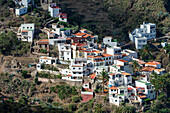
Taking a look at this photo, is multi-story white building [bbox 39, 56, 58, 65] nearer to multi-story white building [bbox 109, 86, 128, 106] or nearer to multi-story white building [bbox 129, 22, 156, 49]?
multi-story white building [bbox 109, 86, 128, 106]

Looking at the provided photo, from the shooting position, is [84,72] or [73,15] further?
[73,15]

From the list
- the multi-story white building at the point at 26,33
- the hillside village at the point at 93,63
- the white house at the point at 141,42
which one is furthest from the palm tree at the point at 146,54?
the multi-story white building at the point at 26,33

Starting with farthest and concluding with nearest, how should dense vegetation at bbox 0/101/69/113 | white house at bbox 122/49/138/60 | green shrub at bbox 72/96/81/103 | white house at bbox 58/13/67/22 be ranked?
white house at bbox 58/13/67/22, white house at bbox 122/49/138/60, green shrub at bbox 72/96/81/103, dense vegetation at bbox 0/101/69/113

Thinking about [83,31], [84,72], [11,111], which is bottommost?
[11,111]

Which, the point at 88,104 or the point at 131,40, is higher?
the point at 131,40

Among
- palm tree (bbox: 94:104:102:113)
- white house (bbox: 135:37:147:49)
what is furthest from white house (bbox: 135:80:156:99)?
white house (bbox: 135:37:147:49)

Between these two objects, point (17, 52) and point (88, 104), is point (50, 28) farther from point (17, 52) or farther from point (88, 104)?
point (88, 104)

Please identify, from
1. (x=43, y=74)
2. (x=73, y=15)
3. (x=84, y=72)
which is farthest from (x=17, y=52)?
(x=73, y=15)

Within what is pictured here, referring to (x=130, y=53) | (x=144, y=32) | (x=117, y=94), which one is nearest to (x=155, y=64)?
(x=130, y=53)
